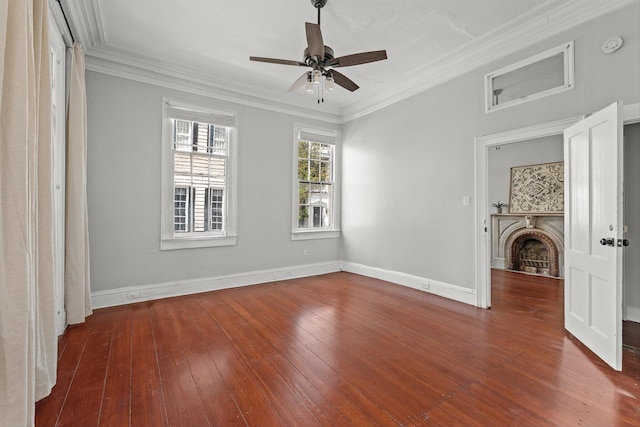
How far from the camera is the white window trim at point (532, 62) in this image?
119 inches

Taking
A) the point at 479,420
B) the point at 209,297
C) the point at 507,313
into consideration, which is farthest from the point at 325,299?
the point at 479,420

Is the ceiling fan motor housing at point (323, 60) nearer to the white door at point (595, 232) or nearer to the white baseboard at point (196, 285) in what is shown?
the white door at point (595, 232)

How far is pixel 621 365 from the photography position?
2273 millimetres

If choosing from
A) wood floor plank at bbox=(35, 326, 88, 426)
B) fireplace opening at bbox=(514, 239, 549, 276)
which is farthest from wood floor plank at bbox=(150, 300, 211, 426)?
fireplace opening at bbox=(514, 239, 549, 276)

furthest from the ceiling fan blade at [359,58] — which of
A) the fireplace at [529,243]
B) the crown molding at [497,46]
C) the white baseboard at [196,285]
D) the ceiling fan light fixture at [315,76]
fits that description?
the fireplace at [529,243]

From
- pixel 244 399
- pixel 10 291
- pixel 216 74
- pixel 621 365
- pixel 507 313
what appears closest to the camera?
pixel 10 291

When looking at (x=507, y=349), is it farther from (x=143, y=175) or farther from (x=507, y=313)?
(x=143, y=175)

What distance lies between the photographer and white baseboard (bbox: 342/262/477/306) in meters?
3.92

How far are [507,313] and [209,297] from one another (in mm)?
3814

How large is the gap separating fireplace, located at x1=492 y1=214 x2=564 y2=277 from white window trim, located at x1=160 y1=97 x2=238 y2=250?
5.58 metres

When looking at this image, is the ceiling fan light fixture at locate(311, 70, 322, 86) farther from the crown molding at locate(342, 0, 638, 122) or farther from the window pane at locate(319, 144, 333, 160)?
the window pane at locate(319, 144, 333, 160)

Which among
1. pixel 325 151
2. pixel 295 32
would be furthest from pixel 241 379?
pixel 325 151

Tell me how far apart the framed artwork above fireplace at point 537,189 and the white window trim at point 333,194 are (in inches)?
147

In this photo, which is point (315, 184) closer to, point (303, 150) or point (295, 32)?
point (303, 150)
